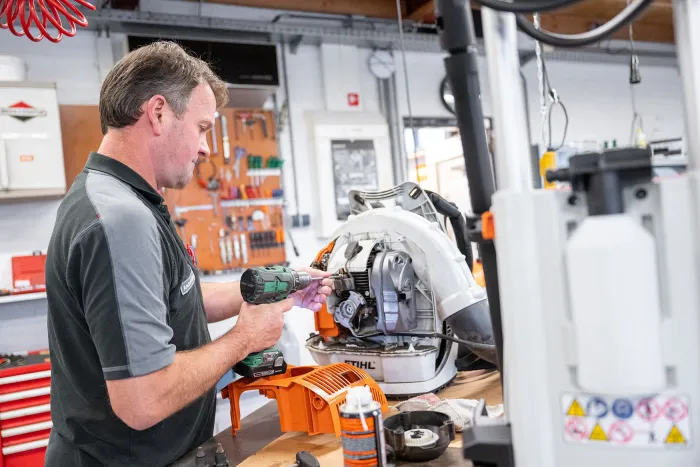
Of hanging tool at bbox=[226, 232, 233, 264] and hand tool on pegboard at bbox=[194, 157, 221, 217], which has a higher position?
hand tool on pegboard at bbox=[194, 157, 221, 217]

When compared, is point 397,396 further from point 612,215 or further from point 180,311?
point 612,215

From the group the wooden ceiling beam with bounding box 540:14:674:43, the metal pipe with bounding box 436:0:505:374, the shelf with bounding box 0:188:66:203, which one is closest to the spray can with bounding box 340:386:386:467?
the metal pipe with bounding box 436:0:505:374

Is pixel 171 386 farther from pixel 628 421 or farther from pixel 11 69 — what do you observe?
pixel 11 69

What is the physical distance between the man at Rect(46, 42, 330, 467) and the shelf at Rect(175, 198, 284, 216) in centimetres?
267

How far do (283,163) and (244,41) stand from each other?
1.01m

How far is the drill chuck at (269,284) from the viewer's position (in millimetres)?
1457

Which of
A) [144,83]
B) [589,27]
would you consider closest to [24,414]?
[144,83]

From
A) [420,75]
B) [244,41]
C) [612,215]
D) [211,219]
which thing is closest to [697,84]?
[612,215]

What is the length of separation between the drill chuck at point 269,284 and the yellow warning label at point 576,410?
3.01ft

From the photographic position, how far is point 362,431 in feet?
3.27

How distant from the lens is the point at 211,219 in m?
4.34

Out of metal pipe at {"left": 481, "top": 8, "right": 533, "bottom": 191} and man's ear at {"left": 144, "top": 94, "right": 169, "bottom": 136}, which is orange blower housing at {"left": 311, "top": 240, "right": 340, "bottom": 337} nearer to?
man's ear at {"left": 144, "top": 94, "right": 169, "bottom": 136}

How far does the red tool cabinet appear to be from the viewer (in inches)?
120

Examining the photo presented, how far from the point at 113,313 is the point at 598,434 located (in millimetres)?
910
